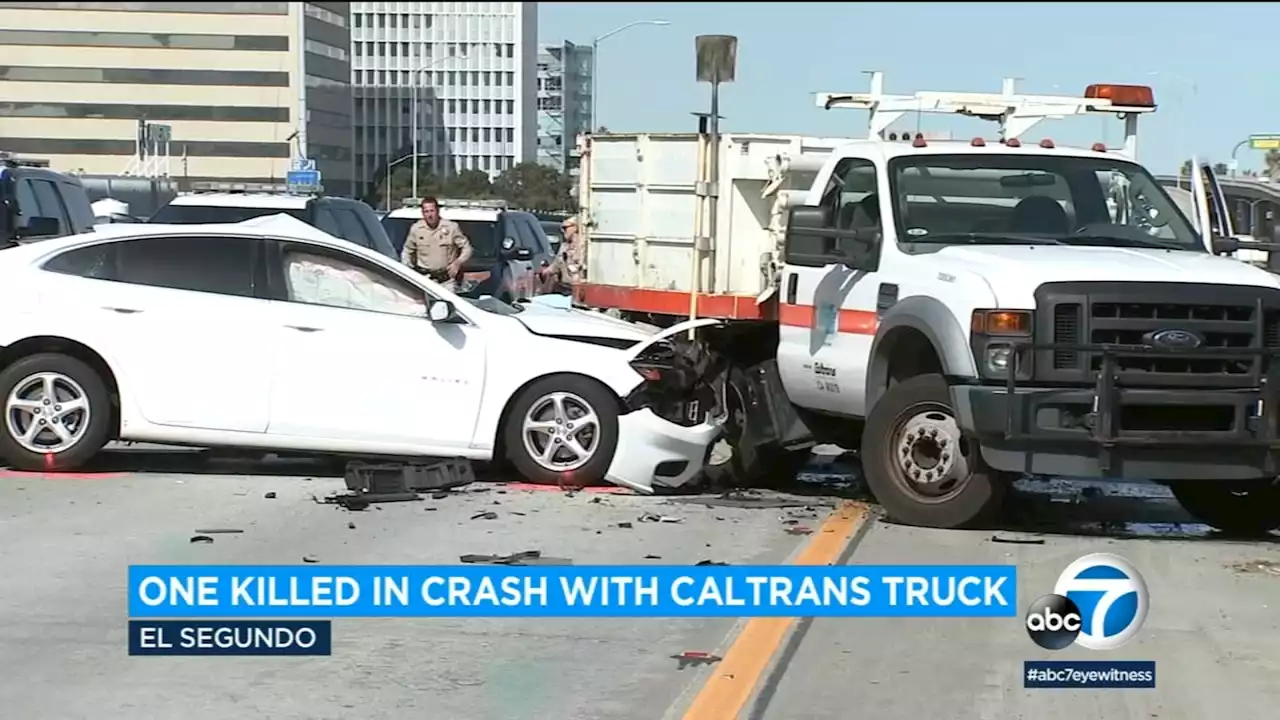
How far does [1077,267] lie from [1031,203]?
1.23m

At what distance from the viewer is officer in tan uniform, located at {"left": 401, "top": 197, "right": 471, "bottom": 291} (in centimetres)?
1630

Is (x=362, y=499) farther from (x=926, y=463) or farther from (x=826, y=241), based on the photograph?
(x=926, y=463)

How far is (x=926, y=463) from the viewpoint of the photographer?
8.72m

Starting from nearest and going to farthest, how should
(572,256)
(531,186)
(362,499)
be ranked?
(362,499), (572,256), (531,186)

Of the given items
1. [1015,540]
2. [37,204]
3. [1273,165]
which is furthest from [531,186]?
[1015,540]

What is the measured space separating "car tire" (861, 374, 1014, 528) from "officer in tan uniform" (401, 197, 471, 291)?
8155 millimetres

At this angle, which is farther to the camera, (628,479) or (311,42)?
(311,42)

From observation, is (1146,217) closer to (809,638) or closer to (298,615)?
(809,638)

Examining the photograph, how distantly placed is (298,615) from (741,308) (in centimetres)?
477

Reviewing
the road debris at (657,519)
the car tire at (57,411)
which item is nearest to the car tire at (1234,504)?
the road debris at (657,519)

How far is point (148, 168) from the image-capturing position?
180ft

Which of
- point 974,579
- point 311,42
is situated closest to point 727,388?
point 974,579

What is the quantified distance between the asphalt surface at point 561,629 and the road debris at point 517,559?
102 mm

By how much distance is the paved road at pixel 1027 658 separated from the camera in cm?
580
